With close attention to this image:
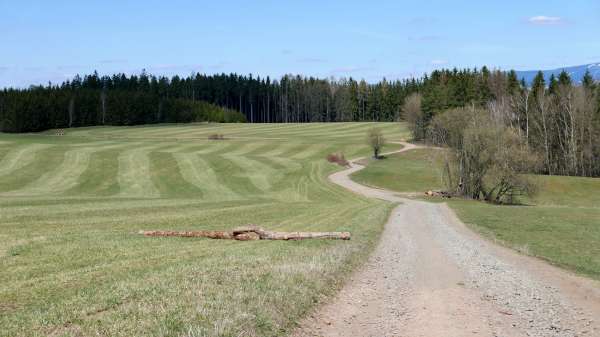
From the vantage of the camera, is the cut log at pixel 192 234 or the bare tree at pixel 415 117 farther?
the bare tree at pixel 415 117

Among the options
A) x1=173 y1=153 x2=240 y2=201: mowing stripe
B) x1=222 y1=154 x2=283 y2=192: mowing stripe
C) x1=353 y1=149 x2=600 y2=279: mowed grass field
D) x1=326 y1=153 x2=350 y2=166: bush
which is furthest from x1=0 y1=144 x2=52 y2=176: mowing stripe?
x1=326 y1=153 x2=350 y2=166: bush

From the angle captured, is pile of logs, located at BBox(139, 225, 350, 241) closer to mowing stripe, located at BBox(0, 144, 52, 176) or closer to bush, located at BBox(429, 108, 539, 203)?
bush, located at BBox(429, 108, 539, 203)

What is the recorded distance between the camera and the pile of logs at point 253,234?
22219 mm

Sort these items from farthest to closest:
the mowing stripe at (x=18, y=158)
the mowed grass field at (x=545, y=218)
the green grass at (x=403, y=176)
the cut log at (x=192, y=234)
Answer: the green grass at (x=403, y=176), the mowing stripe at (x=18, y=158), the cut log at (x=192, y=234), the mowed grass field at (x=545, y=218)

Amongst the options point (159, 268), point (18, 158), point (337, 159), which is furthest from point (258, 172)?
point (159, 268)

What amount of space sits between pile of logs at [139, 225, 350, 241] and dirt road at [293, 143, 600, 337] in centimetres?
223

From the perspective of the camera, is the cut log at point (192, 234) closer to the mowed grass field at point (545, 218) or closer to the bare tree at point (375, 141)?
the mowed grass field at point (545, 218)

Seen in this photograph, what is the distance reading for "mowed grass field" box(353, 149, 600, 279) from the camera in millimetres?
22047

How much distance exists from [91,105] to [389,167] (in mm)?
114066

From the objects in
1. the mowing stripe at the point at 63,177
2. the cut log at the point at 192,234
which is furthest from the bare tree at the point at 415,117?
the cut log at the point at 192,234

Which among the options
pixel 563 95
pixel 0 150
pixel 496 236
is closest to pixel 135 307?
pixel 496 236

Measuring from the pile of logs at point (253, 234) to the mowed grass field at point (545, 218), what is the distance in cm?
817

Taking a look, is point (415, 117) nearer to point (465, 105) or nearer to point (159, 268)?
point (465, 105)

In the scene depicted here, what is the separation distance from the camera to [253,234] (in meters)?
22.8
